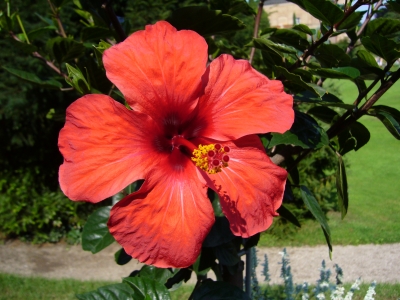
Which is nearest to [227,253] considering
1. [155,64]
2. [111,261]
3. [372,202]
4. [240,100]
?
[240,100]

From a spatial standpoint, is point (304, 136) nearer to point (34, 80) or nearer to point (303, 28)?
point (303, 28)

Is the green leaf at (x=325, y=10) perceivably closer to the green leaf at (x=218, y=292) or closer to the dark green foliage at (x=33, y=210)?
the green leaf at (x=218, y=292)

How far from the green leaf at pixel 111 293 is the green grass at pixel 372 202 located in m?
3.92

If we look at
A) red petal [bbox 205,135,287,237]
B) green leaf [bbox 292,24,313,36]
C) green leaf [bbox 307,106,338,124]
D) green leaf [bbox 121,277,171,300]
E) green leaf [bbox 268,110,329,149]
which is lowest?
green leaf [bbox 121,277,171,300]

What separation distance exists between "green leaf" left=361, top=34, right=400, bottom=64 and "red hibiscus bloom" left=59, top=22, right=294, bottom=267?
28 cm

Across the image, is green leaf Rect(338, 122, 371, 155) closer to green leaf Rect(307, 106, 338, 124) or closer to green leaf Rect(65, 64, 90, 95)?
green leaf Rect(307, 106, 338, 124)

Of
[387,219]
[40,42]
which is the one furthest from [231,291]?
[40,42]

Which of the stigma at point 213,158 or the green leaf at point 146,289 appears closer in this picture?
the stigma at point 213,158

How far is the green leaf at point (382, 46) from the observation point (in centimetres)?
96

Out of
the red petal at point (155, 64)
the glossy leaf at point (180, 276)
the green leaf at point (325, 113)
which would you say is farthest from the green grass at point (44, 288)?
the red petal at point (155, 64)

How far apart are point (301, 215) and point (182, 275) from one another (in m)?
4.77

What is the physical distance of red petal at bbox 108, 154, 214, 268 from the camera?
80 centimetres

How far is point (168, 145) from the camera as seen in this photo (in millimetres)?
940

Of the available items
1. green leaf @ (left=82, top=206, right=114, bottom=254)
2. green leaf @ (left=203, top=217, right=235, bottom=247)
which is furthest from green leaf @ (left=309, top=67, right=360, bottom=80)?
green leaf @ (left=82, top=206, right=114, bottom=254)
